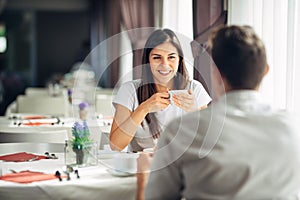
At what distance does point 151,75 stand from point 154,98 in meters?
0.21

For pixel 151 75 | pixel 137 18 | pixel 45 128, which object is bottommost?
pixel 45 128

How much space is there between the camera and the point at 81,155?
8.38 feet

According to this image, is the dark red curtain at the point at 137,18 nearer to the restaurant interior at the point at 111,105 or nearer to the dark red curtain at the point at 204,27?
the restaurant interior at the point at 111,105

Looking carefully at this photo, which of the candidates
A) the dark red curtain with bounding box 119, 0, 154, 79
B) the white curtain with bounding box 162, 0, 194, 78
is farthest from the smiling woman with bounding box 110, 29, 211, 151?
the dark red curtain with bounding box 119, 0, 154, 79

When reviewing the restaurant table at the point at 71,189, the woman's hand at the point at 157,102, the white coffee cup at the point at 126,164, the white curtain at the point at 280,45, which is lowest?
the restaurant table at the point at 71,189

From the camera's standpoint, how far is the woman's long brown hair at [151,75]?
299 centimetres

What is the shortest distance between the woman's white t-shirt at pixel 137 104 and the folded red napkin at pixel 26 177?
28.0 inches

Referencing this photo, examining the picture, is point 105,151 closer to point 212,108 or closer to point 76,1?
point 212,108

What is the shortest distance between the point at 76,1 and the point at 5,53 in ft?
8.28

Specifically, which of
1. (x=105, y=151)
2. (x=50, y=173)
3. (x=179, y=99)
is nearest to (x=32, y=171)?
(x=50, y=173)

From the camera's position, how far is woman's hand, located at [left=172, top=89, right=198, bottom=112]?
284 cm

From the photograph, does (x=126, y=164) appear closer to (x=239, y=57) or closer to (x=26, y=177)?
(x=26, y=177)

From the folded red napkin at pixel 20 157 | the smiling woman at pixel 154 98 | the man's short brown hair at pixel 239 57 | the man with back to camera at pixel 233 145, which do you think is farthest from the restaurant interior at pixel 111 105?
the man's short brown hair at pixel 239 57

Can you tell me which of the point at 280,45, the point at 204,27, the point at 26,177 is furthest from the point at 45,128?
the point at 280,45
